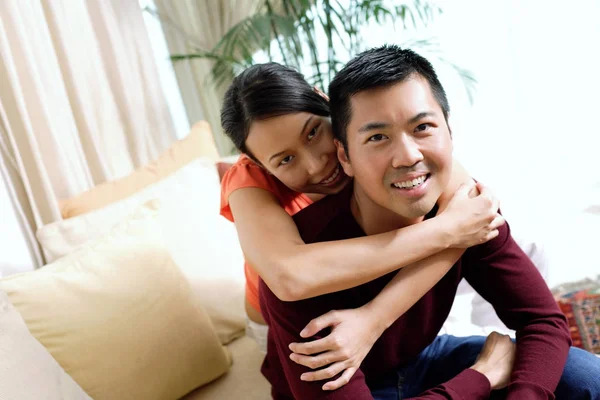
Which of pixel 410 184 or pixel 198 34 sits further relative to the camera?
pixel 198 34

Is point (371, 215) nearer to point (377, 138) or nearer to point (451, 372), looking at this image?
point (377, 138)

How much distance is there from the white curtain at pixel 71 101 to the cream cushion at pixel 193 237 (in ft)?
0.67

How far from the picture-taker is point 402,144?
984 mm

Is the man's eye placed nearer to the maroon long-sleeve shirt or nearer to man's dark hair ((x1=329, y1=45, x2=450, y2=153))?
man's dark hair ((x1=329, y1=45, x2=450, y2=153))

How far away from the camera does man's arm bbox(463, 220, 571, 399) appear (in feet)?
3.58

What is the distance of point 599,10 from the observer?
2369 millimetres

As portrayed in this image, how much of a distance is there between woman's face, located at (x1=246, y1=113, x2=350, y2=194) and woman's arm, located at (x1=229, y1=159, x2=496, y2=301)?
0.14 metres

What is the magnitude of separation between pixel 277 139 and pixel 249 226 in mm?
201

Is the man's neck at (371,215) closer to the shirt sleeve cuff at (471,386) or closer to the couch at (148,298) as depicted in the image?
the shirt sleeve cuff at (471,386)

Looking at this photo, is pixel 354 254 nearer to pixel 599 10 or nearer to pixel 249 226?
pixel 249 226

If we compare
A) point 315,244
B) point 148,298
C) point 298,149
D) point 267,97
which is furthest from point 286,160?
point 148,298

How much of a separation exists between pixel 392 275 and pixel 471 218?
0.67 feet

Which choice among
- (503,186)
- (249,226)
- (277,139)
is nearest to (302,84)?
(277,139)

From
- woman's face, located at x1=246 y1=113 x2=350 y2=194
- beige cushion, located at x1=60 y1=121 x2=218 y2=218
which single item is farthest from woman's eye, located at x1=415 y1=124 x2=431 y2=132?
beige cushion, located at x1=60 y1=121 x2=218 y2=218
